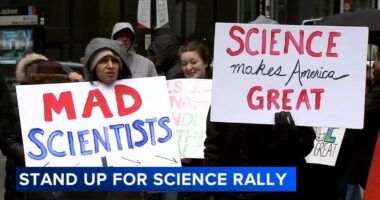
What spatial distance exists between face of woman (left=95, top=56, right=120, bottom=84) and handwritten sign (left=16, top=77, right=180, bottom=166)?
4 cm

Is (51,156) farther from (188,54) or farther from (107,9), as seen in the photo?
(107,9)

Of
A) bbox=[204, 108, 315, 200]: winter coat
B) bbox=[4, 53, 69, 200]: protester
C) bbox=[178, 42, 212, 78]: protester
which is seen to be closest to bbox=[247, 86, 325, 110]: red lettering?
bbox=[204, 108, 315, 200]: winter coat

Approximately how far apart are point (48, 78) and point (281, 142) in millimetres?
1947

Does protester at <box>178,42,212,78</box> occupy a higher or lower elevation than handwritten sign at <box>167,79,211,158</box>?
higher

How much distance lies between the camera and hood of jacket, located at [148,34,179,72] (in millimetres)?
7438

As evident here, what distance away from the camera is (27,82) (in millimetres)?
5660

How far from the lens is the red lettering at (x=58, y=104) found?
169 inches

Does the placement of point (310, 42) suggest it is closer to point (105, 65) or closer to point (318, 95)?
point (318, 95)

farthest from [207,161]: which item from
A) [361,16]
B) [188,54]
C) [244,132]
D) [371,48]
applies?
[371,48]

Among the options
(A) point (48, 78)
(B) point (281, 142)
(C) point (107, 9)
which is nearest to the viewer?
(B) point (281, 142)

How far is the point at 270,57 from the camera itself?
13.1 feet

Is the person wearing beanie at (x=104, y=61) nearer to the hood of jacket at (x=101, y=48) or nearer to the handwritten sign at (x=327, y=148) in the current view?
the hood of jacket at (x=101, y=48)

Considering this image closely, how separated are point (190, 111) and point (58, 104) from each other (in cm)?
170

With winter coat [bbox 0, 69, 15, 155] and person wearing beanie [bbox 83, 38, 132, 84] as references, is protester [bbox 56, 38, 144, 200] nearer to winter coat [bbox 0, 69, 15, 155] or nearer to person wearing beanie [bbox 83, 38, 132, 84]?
person wearing beanie [bbox 83, 38, 132, 84]
